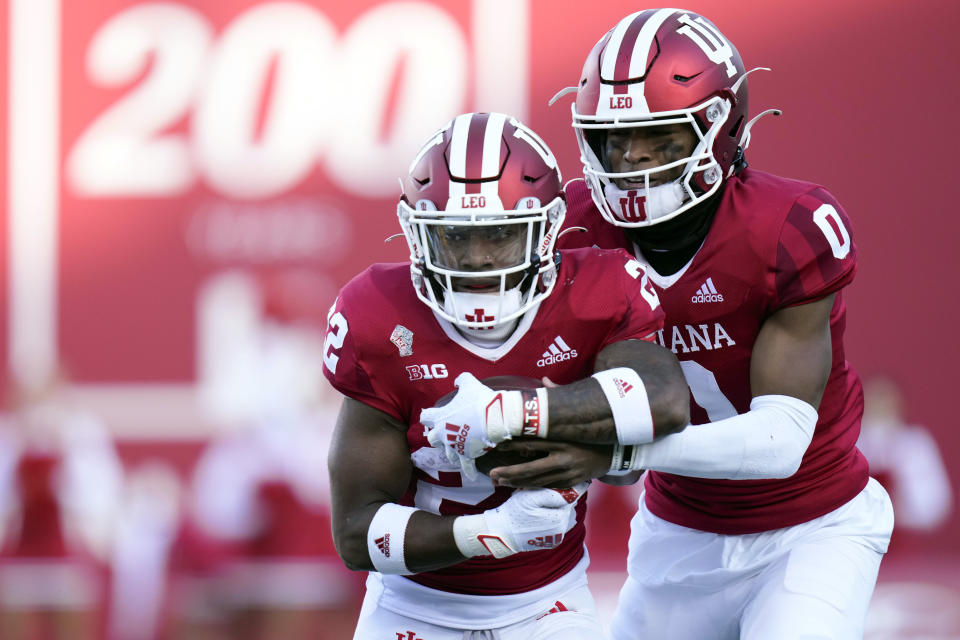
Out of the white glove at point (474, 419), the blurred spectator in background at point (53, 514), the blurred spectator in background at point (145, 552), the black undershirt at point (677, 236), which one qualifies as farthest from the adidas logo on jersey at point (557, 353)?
the blurred spectator in background at point (53, 514)

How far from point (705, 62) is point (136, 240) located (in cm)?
575

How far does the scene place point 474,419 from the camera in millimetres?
2482

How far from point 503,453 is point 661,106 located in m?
0.93

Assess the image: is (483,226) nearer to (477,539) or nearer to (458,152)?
(458,152)

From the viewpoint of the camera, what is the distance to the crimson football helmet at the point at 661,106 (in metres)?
2.98

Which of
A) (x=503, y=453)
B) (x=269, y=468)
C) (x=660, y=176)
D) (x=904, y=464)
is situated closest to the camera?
(x=503, y=453)

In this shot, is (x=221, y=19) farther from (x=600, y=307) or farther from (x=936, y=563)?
(x=600, y=307)

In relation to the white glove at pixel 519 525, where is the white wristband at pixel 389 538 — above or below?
below

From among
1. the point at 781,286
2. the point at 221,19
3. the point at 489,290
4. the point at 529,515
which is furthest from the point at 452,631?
the point at 221,19

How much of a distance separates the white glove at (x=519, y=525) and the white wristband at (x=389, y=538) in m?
0.13

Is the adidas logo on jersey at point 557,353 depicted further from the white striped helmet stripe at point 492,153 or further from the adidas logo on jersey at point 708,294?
the adidas logo on jersey at point 708,294

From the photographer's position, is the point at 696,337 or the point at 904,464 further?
the point at 904,464

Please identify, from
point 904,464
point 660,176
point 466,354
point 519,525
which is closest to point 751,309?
point 660,176

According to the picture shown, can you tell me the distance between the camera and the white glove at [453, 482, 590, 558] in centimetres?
256
